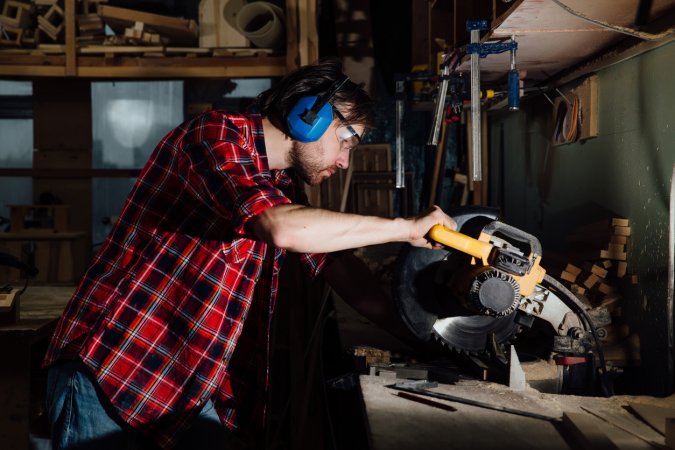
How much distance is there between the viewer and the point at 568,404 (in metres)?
1.70

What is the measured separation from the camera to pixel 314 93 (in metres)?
1.82

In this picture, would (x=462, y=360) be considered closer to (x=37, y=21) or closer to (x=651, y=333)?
(x=651, y=333)

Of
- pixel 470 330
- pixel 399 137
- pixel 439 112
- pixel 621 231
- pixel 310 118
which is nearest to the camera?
pixel 310 118

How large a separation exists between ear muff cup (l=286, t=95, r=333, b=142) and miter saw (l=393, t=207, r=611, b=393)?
432 millimetres

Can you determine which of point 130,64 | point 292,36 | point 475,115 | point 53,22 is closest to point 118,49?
point 130,64

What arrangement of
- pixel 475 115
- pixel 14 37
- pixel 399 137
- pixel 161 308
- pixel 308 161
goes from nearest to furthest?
pixel 161 308, pixel 308 161, pixel 475 115, pixel 399 137, pixel 14 37

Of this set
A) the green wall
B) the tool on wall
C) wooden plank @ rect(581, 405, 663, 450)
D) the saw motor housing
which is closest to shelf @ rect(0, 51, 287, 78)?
the green wall

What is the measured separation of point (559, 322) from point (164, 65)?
3.53 metres

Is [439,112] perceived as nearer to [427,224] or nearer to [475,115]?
[475,115]

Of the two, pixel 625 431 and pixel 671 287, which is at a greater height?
pixel 671 287

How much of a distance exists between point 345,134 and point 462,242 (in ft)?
1.51

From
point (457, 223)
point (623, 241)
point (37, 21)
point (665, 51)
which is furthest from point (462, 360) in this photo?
point (37, 21)

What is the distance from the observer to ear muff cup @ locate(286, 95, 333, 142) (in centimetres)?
174

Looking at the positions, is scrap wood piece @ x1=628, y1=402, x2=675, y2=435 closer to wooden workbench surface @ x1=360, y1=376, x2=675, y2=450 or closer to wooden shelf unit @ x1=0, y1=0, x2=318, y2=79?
wooden workbench surface @ x1=360, y1=376, x2=675, y2=450
